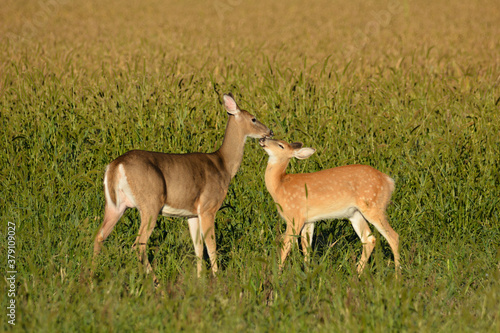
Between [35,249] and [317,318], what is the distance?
2.30 m

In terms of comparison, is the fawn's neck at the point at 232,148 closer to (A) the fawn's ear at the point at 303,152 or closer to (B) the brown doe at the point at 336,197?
(B) the brown doe at the point at 336,197

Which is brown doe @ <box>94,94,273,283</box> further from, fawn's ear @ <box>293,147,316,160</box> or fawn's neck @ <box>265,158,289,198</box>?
fawn's ear @ <box>293,147,316,160</box>

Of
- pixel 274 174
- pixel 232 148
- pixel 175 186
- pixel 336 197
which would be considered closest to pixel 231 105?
pixel 232 148

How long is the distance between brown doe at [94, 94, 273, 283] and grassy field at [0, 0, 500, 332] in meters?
0.18

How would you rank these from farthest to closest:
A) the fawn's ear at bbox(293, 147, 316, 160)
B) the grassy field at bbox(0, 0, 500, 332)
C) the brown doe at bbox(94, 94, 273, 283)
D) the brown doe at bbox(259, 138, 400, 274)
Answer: the fawn's ear at bbox(293, 147, 316, 160)
the brown doe at bbox(259, 138, 400, 274)
the brown doe at bbox(94, 94, 273, 283)
the grassy field at bbox(0, 0, 500, 332)

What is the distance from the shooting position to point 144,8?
77.4 feet

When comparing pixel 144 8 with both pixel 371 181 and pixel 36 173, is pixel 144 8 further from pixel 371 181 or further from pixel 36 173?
pixel 371 181

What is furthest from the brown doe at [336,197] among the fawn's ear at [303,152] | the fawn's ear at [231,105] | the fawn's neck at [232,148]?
the fawn's ear at [231,105]

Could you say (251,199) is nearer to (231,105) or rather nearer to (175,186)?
(231,105)

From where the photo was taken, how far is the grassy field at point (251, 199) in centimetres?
419

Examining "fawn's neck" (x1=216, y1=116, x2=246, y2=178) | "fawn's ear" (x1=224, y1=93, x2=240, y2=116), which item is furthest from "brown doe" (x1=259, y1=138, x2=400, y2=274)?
"fawn's ear" (x1=224, y1=93, x2=240, y2=116)

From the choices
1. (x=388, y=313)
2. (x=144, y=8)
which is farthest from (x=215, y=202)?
(x=144, y=8)

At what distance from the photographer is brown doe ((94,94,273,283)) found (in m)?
4.85

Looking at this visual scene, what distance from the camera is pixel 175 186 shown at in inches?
200
